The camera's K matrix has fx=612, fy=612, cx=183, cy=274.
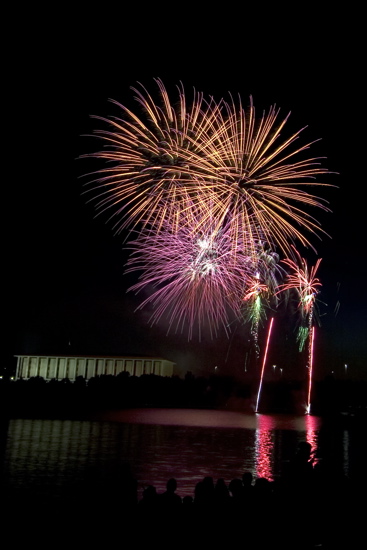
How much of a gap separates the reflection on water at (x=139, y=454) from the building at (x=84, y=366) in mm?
50648

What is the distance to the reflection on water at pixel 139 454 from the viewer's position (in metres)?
11.1

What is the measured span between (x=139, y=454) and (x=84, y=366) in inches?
2509

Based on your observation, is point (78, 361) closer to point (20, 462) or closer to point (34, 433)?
point (34, 433)

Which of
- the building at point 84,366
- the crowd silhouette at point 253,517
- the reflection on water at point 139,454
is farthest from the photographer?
the building at point 84,366

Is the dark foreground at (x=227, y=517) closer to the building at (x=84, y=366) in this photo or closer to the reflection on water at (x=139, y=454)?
the reflection on water at (x=139, y=454)

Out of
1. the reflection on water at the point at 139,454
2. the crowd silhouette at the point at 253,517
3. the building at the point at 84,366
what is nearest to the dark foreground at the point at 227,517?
the crowd silhouette at the point at 253,517

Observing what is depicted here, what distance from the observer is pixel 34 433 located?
19.5 meters

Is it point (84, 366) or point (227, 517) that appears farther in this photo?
point (84, 366)

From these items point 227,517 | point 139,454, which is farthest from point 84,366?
point 227,517

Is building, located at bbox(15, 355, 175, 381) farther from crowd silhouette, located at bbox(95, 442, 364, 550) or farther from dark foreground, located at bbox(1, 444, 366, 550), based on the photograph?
crowd silhouette, located at bbox(95, 442, 364, 550)

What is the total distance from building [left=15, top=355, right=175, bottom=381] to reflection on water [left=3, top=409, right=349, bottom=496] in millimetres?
50648

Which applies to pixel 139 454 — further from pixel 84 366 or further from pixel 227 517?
pixel 84 366

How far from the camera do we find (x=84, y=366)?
3036 inches

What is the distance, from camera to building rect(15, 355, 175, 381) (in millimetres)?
74312
